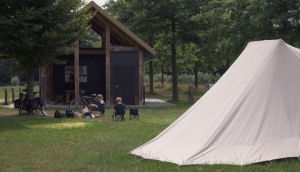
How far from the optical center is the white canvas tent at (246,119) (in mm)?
8836

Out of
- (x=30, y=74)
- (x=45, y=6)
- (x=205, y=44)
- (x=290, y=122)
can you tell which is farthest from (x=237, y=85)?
(x=205, y=44)

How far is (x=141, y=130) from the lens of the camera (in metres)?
14.8

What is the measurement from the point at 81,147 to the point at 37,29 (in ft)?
28.8

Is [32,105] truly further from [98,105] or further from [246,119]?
[246,119]

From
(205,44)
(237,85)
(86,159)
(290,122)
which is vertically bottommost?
(86,159)

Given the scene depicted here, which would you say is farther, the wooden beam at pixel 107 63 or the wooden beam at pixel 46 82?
the wooden beam at pixel 46 82

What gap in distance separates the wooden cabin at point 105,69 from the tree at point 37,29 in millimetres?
5417

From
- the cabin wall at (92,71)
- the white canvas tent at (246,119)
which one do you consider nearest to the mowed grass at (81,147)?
the white canvas tent at (246,119)

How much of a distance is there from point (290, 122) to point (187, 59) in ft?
121

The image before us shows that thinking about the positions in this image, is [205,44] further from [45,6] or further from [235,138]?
[235,138]

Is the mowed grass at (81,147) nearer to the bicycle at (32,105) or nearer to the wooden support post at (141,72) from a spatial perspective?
the bicycle at (32,105)

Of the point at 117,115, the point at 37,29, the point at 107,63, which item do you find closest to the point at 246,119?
the point at 117,115

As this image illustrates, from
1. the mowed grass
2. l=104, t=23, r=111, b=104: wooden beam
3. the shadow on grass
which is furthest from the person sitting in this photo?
l=104, t=23, r=111, b=104: wooden beam

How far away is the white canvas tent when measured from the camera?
8836 mm
